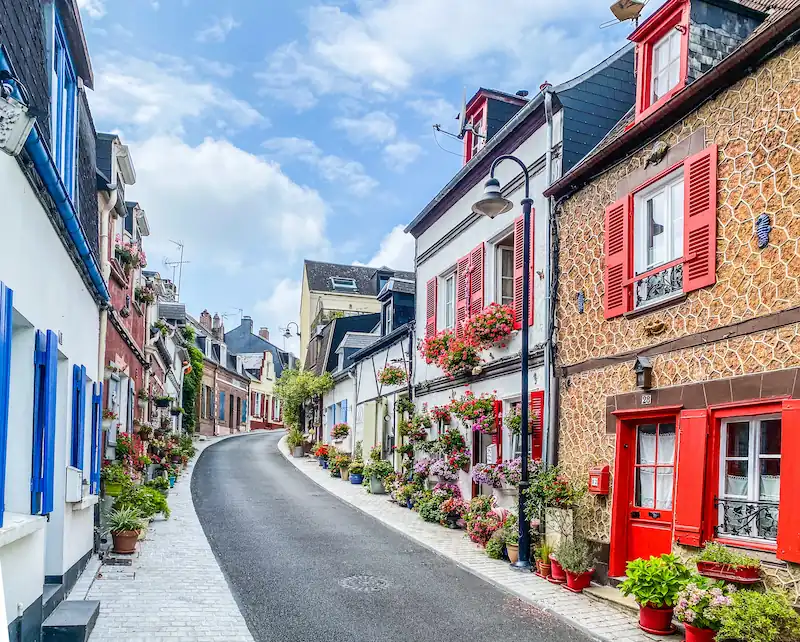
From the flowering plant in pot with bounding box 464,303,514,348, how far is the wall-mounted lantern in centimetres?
361

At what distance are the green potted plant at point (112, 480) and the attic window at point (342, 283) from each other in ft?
102

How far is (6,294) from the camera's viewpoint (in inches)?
179

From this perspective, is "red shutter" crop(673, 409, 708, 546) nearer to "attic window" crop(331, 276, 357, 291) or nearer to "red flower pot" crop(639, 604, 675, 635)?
"red flower pot" crop(639, 604, 675, 635)

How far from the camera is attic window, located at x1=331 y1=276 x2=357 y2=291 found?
41978 millimetres

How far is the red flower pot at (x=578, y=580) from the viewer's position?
8383 mm

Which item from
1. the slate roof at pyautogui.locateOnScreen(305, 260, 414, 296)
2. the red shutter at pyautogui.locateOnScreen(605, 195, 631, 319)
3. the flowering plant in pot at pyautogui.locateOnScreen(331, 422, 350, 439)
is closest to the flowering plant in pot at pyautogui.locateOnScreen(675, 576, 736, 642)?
the red shutter at pyautogui.locateOnScreen(605, 195, 631, 319)

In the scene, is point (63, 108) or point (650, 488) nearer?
point (63, 108)

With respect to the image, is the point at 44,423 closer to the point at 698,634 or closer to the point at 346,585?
the point at 346,585

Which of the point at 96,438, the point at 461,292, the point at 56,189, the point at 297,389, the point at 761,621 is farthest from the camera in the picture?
the point at 297,389

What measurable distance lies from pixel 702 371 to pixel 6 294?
20.2ft

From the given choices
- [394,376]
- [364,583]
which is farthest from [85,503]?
[394,376]

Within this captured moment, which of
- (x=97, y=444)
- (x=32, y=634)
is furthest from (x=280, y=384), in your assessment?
(x=32, y=634)

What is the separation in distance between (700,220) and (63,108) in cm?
665

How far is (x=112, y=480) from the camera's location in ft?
35.3
